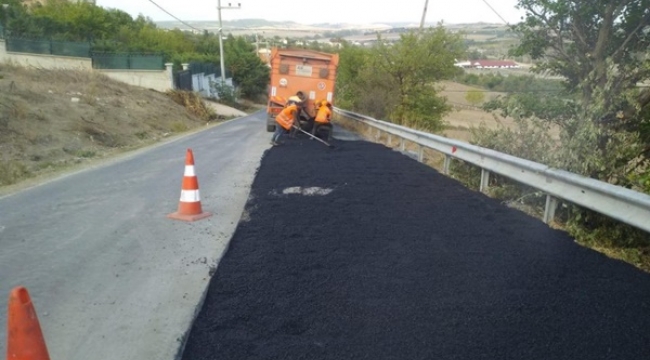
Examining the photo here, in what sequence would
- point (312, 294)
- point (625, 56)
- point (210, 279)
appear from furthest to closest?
1. point (625, 56)
2. point (210, 279)
3. point (312, 294)

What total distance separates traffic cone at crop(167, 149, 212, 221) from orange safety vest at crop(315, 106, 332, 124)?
10123 mm

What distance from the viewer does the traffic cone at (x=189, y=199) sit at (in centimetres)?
727

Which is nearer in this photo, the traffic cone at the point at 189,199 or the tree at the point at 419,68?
the traffic cone at the point at 189,199

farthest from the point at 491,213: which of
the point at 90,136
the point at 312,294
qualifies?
the point at 90,136

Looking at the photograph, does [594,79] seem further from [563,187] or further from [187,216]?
[187,216]

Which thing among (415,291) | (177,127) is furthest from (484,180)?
(177,127)

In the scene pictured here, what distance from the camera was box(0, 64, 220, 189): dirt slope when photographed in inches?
603

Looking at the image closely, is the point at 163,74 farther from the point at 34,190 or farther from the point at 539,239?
the point at 539,239

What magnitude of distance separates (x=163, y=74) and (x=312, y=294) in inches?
1671

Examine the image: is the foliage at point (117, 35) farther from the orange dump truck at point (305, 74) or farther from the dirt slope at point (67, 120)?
the orange dump truck at point (305, 74)

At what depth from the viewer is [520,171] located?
23.1ft

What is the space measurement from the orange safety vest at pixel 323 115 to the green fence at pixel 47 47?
2761 cm

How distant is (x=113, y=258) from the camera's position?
5742 mm

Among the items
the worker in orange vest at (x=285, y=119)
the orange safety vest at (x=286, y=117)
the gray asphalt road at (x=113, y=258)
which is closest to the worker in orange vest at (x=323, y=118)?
the worker in orange vest at (x=285, y=119)
